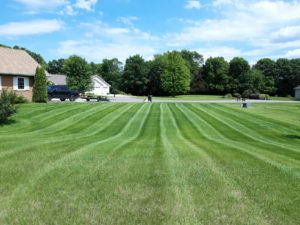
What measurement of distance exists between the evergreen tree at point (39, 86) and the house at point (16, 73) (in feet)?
4.93

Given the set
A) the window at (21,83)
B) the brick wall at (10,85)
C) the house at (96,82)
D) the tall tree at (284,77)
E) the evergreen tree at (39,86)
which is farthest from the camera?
the tall tree at (284,77)

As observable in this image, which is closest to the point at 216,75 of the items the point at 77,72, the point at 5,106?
the point at 77,72

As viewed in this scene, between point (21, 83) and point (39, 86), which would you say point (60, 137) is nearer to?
point (39, 86)

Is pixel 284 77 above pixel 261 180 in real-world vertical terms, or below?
above

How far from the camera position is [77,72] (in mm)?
42750

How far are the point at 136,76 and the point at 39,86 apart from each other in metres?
63.2

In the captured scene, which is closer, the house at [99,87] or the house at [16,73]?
the house at [16,73]

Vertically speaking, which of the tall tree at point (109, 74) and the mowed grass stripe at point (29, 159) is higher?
the tall tree at point (109, 74)

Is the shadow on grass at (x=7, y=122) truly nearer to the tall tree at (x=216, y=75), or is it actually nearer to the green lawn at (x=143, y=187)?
the green lawn at (x=143, y=187)

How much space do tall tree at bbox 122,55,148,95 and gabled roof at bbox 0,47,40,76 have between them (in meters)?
58.3

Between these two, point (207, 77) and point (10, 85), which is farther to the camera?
point (207, 77)

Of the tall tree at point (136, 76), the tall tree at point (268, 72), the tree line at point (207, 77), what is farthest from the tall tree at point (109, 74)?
the tall tree at point (268, 72)

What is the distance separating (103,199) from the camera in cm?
391

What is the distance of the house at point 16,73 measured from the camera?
965 inches
